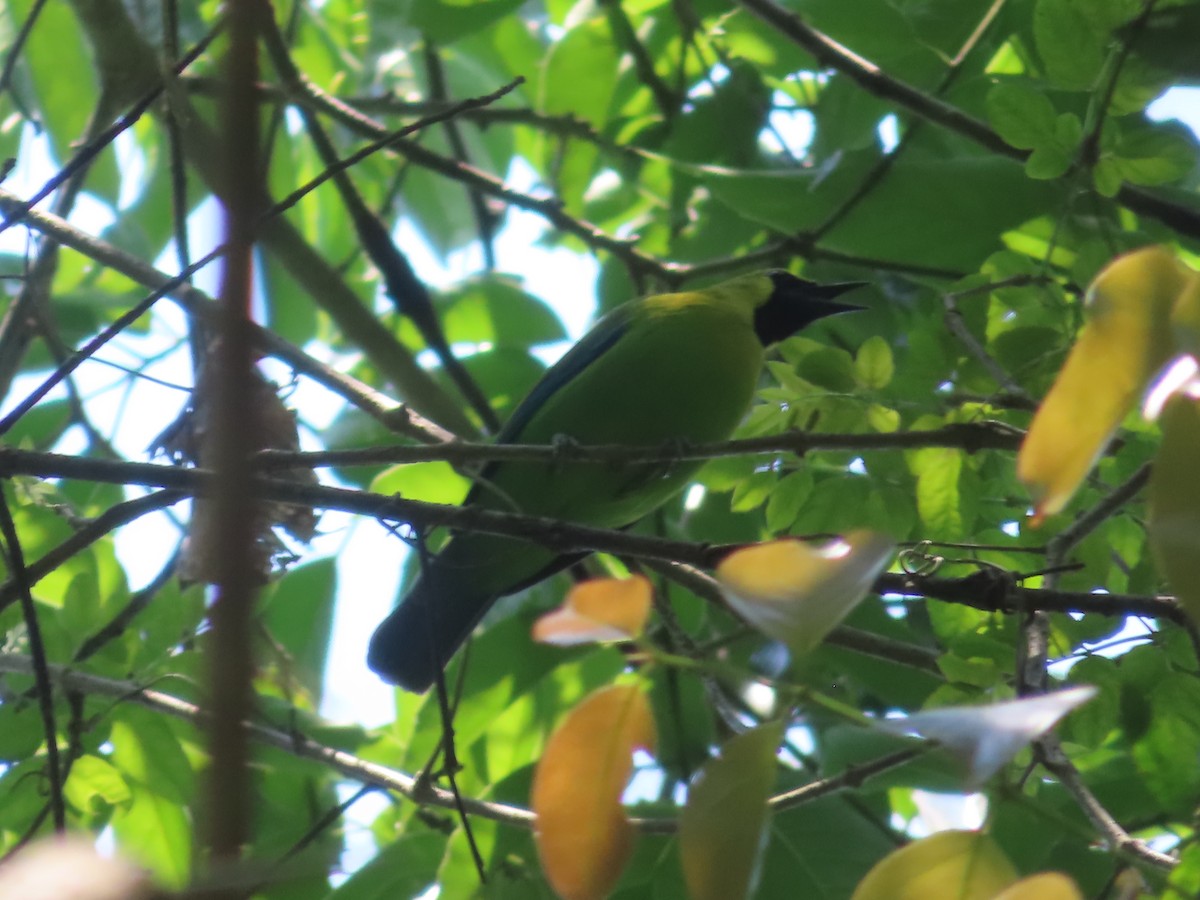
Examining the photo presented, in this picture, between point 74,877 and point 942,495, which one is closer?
point 74,877

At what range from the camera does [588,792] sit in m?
1.10

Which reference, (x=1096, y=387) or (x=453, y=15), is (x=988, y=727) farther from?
(x=453, y=15)

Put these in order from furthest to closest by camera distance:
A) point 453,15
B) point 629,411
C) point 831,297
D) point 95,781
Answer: point 831,297, point 453,15, point 629,411, point 95,781

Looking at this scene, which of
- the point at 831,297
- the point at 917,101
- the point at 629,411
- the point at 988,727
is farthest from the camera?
the point at 831,297

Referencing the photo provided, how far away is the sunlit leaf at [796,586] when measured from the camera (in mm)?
1007

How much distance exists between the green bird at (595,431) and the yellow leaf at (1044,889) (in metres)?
2.12

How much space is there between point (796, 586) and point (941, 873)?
0.27m

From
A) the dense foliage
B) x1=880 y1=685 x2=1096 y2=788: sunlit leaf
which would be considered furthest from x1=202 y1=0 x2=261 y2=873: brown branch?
x1=880 y1=685 x2=1096 y2=788: sunlit leaf

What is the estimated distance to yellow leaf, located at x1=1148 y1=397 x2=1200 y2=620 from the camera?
0.97 meters

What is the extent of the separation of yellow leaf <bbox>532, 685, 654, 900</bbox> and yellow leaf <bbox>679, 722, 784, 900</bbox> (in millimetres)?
68

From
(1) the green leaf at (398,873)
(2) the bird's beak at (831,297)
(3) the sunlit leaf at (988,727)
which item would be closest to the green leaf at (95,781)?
(1) the green leaf at (398,873)

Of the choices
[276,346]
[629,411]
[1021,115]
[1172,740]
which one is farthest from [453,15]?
[1172,740]

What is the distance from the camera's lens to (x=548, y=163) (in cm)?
471

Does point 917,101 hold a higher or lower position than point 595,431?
higher
